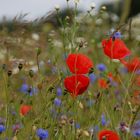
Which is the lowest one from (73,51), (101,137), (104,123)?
(104,123)

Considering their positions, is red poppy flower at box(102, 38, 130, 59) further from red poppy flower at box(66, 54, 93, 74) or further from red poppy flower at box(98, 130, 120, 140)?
red poppy flower at box(98, 130, 120, 140)

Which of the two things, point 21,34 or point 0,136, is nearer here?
point 0,136

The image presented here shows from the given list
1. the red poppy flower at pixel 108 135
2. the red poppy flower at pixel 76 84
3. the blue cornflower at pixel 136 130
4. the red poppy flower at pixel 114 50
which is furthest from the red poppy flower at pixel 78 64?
the blue cornflower at pixel 136 130

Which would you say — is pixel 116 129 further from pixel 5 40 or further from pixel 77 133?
pixel 5 40

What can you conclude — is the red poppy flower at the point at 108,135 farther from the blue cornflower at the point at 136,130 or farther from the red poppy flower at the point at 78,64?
the blue cornflower at the point at 136,130

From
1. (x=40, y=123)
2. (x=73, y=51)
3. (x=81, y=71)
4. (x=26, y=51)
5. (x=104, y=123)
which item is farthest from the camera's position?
(x=26, y=51)

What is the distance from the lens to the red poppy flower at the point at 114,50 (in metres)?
2.27

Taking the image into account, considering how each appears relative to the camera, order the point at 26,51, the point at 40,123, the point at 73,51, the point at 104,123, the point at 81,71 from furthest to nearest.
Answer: the point at 26,51
the point at 104,123
the point at 73,51
the point at 40,123
the point at 81,71

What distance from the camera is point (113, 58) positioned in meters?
2.28

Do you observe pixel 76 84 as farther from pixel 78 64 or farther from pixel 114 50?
pixel 114 50

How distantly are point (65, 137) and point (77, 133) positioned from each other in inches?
6.1

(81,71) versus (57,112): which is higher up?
(81,71)

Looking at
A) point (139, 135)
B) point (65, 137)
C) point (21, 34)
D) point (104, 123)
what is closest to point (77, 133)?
point (65, 137)

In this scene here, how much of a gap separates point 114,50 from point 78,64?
22cm
